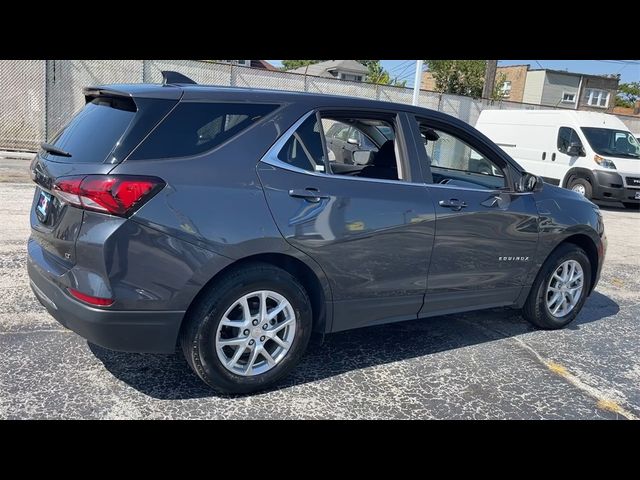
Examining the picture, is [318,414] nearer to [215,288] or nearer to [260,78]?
[215,288]

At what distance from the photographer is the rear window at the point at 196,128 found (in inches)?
114

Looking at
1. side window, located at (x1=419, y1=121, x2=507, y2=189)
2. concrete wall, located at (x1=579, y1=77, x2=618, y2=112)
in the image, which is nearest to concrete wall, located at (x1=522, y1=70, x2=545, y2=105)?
concrete wall, located at (x1=579, y1=77, x2=618, y2=112)

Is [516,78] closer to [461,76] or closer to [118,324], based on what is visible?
[461,76]

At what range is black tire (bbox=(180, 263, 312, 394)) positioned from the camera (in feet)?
9.95

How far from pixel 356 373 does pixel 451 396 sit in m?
0.63

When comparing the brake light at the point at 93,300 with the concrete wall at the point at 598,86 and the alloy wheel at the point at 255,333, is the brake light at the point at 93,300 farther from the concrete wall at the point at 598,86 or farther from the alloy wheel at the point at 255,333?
the concrete wall at the point at 598,86

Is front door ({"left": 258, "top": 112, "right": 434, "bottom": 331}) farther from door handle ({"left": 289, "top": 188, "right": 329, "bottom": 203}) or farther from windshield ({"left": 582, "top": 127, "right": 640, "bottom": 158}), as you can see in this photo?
windshield ({"left": 582, "top": 127, "right": 640, "bottom": 158})

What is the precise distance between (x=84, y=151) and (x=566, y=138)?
12833mm

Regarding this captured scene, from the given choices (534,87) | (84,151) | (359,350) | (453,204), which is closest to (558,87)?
(534,87)

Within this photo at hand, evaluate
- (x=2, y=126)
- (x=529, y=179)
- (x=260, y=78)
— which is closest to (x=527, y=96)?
(x=260, y=78)

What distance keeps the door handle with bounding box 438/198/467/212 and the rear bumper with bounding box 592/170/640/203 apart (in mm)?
10254

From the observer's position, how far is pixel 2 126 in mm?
13344

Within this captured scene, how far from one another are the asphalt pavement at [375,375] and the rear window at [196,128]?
4.65 ft

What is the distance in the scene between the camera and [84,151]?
301 centimetres
